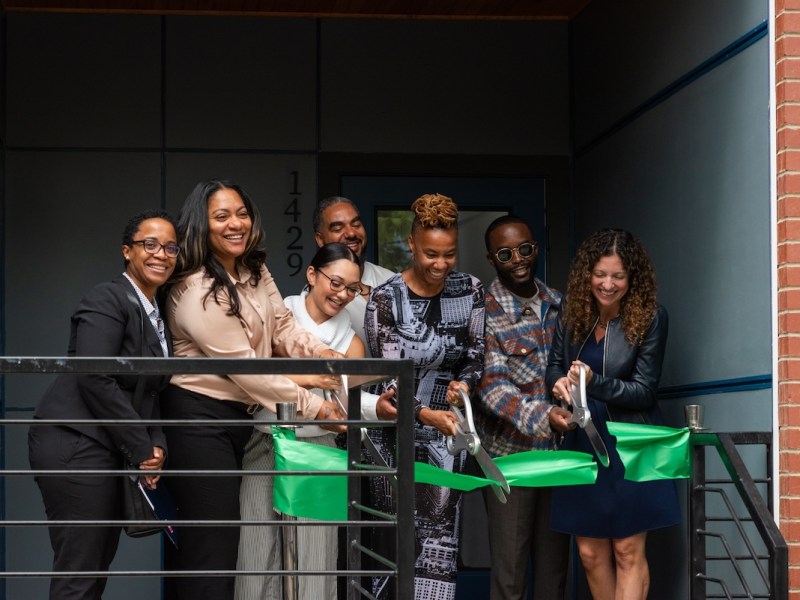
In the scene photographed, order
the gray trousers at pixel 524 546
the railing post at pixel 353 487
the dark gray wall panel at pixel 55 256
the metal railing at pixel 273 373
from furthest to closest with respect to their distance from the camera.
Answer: the dark gray wall panel at pixel 55 256, the gray trousers at pixel 524 546, the railing post at pixel 353 487, the metal railing at pixel 273 373

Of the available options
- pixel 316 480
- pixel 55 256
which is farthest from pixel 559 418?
pixel 55 256

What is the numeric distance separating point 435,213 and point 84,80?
286 centimetres

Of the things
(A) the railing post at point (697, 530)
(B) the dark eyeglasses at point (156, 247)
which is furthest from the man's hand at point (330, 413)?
(A) the railing post at point (697, 530)

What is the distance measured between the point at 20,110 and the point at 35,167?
315mm

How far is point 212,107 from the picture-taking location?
6.25 m

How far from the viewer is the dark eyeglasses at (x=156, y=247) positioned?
12.4 ft

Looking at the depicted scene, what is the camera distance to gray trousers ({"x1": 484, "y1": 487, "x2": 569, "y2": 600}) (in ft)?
14.7

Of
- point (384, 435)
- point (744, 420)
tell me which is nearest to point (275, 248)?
point (384, 435)

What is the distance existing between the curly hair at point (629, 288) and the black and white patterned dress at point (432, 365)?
37 cm

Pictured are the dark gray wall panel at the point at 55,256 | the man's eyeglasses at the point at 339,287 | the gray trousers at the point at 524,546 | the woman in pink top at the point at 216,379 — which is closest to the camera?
the woman in pink top at the point at 216,379

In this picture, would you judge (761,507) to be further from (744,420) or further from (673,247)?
(673,247)

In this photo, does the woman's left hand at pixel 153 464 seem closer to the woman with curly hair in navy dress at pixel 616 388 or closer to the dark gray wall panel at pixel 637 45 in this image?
the woman with curly hair in navy dress at pixel 616 388

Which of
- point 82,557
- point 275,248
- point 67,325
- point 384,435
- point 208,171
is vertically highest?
point 208,171

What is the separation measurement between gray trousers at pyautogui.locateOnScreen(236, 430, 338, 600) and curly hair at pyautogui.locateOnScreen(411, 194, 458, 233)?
0.85 meters
